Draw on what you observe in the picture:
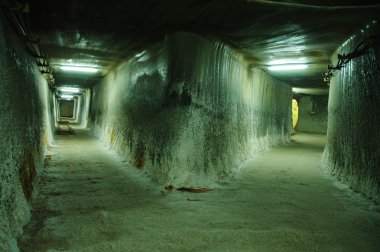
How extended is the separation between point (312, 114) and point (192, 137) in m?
15.7

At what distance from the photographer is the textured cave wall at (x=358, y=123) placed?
17.4 ft

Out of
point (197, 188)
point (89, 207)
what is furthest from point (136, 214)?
point (197, 188)

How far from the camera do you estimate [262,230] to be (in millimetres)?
3949

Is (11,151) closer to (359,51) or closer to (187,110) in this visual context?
(187,110)

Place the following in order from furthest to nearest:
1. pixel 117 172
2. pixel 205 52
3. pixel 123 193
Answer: pixel 117 172
pixel 205 52
pixel 123 193

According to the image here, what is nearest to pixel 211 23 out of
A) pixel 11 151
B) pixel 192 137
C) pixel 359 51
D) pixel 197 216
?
pixel 192 137

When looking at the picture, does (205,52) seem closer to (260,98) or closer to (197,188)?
(197,188)

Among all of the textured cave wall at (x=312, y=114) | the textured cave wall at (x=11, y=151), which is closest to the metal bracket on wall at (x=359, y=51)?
the textured cave wall at (x=11, y=151)

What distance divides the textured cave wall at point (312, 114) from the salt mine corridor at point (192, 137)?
10.7 m

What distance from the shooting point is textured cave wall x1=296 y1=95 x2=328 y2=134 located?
19281 mm

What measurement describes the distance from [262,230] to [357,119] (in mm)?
3433

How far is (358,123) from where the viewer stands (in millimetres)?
6008

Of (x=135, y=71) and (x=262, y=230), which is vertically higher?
(x=135, y=71)

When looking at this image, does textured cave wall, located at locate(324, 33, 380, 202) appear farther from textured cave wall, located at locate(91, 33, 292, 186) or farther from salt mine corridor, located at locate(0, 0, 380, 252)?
textured cave wall, located at locate(91, 33, 292, 186)
